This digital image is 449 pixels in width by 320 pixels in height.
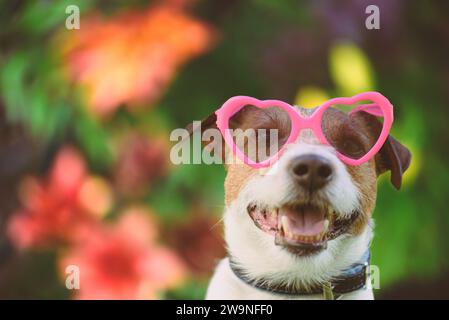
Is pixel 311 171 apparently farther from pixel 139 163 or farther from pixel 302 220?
pixel 139 163

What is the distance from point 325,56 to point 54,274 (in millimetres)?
1269

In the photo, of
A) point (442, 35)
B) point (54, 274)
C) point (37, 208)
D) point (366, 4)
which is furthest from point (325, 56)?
point (54, 274)

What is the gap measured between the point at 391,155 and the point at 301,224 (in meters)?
0.18

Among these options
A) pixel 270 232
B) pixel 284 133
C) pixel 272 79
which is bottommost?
pixel 270 232

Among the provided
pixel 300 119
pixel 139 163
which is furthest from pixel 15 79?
pixel 300 119

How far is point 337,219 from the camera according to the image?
0.86 metres

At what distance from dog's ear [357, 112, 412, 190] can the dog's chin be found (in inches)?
3.0

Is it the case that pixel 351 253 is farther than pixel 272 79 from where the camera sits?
No

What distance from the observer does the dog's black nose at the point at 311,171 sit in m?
0.81

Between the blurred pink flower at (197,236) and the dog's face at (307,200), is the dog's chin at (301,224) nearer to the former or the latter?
the dog's face at (307,200)

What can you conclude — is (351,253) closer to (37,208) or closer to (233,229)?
(233,229)

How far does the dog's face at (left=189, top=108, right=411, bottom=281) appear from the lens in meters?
0.82

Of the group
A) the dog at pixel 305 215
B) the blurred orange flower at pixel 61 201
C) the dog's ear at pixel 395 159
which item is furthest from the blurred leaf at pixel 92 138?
the dog's ear at pixel 395 159

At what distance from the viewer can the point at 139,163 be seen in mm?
2197
